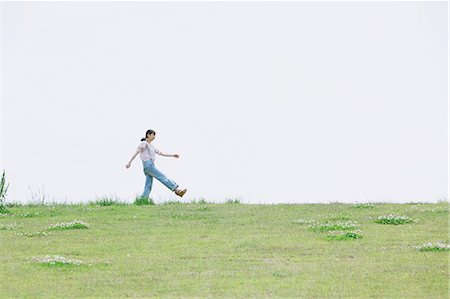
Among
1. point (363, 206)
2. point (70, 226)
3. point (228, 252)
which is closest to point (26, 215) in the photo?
point (70, 226)

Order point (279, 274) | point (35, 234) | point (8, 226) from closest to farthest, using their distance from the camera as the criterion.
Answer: point (279, 274)
point (35, 234)
point (8, 226)

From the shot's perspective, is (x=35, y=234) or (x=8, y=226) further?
(x=8, y=226)

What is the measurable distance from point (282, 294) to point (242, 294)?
0.78 meters

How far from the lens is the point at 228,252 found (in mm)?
19234

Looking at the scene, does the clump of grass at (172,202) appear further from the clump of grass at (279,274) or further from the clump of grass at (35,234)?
the clump of grass at (279,274)

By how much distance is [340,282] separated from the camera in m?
15.8

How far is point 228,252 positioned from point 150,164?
12.1 m

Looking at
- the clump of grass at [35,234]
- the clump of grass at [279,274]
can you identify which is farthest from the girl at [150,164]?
the clump of grass at [279,274]

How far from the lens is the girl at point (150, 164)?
1211 inches

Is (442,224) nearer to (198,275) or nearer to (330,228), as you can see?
(330,228)

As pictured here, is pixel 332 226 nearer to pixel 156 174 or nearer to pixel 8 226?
pixel 156 174

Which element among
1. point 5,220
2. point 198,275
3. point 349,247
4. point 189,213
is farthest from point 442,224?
point 5,220

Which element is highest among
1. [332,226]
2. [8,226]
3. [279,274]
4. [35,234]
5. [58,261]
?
[332,226]

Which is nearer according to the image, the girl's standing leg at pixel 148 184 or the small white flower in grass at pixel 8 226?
the small white flower in grass at pixel 8 226
